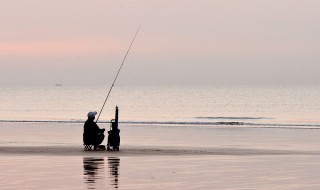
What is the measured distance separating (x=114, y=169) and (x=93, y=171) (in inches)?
28.4

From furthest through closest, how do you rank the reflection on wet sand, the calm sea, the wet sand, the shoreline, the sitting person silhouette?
the calm sea, the sitting person silhouette, the shoreline, the wet sand, the reflection on wet sand

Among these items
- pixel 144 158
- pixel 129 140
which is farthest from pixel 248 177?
pixel 129 140

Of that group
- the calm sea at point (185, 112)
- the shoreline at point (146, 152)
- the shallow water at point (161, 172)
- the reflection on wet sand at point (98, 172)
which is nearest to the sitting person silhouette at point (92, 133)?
the shoreline at point (146, 152)

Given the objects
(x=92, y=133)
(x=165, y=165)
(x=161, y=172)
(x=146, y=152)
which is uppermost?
(x=92, y=133)

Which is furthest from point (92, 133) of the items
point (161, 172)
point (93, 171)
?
point (161, 172)

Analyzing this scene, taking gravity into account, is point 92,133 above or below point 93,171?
above

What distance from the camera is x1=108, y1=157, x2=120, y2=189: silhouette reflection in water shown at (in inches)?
720

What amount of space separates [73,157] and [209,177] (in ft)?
20.4

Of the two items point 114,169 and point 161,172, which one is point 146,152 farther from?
point 161,172

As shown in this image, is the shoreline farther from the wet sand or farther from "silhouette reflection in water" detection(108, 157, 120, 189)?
"silhouette reflection in water" detection(108, 157, 120, 189)

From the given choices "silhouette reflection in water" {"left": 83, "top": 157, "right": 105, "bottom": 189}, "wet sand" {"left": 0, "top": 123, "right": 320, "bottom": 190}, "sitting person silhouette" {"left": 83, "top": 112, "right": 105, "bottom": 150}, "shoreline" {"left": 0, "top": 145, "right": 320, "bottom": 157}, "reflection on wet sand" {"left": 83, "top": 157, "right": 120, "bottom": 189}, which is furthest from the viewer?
"sitting person silhouette" {"left": 83, "top": 112, "right": 105, "bottom": 150}

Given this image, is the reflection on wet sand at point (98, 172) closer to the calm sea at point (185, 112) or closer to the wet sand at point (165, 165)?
the wet sand at point (165, 165)

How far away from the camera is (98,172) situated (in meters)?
20.2

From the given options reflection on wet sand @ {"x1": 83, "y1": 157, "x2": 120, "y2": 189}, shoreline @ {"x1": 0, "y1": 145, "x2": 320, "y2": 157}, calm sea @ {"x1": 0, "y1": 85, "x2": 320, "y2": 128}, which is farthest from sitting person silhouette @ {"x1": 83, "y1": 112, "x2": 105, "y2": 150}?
calm sea @ {"x1": 0, "y1": 85, "x2": 320, "y2": 128}
